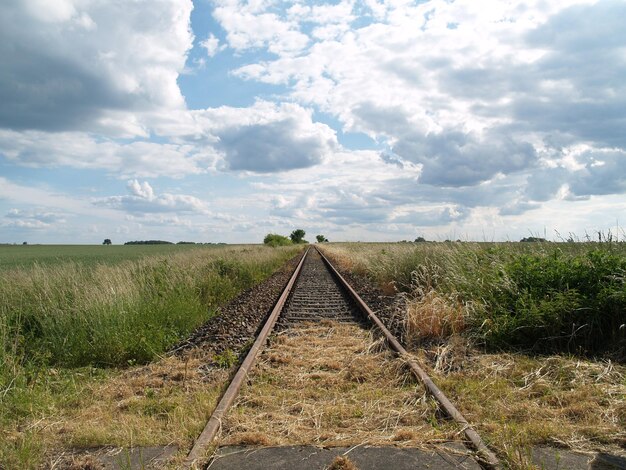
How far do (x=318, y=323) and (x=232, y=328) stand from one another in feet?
5.14

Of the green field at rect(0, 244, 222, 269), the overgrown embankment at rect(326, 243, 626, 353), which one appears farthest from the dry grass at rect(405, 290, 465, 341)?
the green field at rect(0, 244, 222, 269)

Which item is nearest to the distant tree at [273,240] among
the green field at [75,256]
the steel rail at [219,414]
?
the green field at [75,256]

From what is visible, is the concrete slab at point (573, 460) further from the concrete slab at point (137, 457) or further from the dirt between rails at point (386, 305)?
the dirt between rails at point (386, 305)

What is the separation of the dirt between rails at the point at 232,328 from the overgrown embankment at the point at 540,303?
8.60 ft

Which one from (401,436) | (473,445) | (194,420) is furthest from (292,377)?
(473,445)

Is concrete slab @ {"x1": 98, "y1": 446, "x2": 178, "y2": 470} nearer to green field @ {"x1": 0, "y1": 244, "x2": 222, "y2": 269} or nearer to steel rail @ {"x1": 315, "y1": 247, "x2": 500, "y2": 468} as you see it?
steel rail @ {"x1": 315, "y1": 247, "x2": 500, "y2": 468}

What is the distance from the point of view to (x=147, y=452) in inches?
139

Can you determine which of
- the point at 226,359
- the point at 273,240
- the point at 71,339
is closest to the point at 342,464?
the point at 226,359

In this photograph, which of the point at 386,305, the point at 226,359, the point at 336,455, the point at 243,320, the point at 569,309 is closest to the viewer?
the point at 336,455

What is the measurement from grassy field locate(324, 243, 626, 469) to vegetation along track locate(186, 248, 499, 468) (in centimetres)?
18

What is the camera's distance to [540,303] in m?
6.56

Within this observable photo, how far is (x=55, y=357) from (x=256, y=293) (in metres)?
7.69

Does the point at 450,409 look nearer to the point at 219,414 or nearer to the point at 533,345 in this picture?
the point at 219,414

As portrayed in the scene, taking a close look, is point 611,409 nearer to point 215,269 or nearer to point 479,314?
point 479,314
